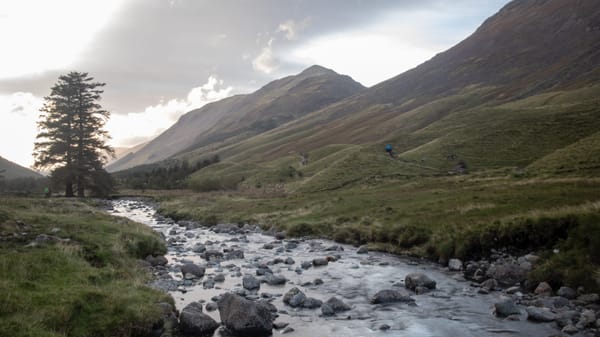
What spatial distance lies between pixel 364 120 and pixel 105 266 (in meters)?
186

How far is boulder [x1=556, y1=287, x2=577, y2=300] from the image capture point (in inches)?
647

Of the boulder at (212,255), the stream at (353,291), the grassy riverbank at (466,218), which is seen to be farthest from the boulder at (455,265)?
the boulder at (212,255)

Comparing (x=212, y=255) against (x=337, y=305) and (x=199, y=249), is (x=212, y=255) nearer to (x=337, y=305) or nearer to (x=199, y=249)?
(x=199, y=249)

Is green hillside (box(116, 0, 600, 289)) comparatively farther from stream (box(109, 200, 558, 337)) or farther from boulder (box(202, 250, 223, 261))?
boulder (box(202, 250, 223, 261))

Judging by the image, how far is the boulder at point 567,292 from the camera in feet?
53.9

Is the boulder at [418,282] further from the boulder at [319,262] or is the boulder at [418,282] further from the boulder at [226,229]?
the boulder at [226,229]

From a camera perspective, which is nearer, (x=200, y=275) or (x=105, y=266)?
(x=105, y=266)

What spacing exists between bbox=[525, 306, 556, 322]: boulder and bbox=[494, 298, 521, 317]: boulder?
0.45 metres

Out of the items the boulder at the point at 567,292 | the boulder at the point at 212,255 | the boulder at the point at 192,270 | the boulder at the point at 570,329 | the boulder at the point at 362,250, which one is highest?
the boulder at the point at 192,270

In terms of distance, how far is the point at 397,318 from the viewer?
52.2ft

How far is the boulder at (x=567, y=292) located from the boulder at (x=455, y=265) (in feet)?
19.6

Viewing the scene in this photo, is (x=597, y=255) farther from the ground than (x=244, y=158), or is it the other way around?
(x=244, y=158)

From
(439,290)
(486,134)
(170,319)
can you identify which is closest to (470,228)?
(439,290)

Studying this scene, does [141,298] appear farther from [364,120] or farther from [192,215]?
[364,120]
